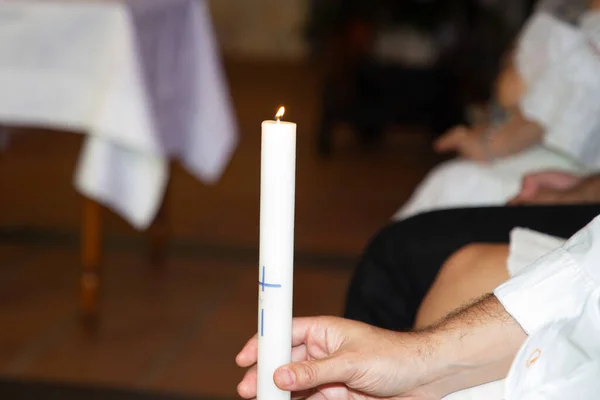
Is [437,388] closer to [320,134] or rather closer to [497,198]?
[497,198]

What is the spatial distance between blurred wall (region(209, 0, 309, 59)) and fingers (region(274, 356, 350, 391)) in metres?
7.64

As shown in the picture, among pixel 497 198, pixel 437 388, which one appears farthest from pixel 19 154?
pixel 437 388

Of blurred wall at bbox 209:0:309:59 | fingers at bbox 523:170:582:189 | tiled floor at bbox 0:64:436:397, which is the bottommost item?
tiled floor at bbox 0:64:436:397

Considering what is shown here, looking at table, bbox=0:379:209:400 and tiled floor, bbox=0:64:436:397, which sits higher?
tiled floor, bbox=0:64:436:397

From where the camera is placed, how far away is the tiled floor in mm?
2139

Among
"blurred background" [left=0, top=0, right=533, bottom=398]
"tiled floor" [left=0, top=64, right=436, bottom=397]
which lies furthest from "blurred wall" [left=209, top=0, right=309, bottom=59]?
"tiled floor" [left=0, top=64, right=436, bottom=397]

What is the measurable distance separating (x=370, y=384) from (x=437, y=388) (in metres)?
0.09

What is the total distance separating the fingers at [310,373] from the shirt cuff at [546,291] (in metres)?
0.18

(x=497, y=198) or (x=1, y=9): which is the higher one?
(x=1, y=9)

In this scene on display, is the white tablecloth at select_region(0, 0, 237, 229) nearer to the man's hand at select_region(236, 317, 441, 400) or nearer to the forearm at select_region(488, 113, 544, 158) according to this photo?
the forearm at select_region(488, 113, 544, 158)

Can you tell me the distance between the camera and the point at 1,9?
80.6 inches

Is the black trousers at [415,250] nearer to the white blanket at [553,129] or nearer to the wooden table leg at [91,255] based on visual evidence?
the white blanket at [553,129]

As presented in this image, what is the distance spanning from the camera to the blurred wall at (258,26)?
8305mm

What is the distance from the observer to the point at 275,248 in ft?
2.17
